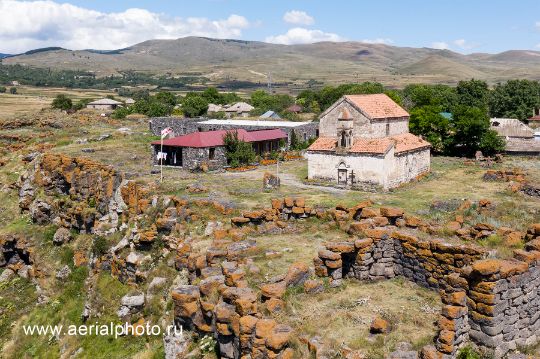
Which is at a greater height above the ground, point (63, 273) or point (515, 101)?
point (515, 101)

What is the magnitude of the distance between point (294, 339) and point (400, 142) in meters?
29.4

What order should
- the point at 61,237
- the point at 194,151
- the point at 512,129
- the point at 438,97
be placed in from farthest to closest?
1. the point at 438,97
2. the point at 512,129
3. the point at 194,151
4. the point at 61,237

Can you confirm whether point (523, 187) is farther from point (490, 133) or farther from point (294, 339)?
point (294, 339)

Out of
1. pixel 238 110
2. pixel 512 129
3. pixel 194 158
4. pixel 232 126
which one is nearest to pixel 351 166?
pixel 194 158

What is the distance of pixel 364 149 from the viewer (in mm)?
35156

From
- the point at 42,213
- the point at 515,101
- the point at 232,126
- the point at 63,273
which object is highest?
the point at 515,101

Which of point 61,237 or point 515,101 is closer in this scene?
point 61,237

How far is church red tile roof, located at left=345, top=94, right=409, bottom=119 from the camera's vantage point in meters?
37.0

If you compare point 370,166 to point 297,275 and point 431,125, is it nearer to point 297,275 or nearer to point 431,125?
point 297,275

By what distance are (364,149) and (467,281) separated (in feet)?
80.0

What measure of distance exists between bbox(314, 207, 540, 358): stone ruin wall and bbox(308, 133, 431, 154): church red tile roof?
20.1 meters

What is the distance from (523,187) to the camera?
31.6 metres

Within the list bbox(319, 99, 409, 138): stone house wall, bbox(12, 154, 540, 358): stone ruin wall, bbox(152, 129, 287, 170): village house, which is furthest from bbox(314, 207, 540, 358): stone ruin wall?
bbox(152, 129, 287, 170): village house

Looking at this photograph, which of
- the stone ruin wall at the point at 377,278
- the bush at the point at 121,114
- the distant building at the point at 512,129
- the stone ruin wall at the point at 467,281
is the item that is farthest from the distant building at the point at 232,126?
the stone ruin wall at the point at 467,281
